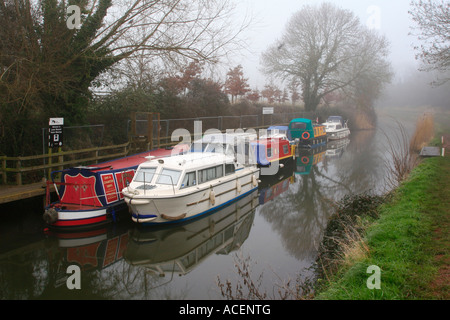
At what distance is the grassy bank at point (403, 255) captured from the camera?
210 inches

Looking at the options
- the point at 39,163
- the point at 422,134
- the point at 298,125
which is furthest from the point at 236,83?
the point at 39,163

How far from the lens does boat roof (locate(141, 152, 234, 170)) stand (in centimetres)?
1112

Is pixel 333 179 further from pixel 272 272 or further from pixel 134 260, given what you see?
pixel 134 260

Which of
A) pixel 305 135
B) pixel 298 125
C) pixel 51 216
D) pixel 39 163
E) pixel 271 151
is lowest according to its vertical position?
pixel 51 216

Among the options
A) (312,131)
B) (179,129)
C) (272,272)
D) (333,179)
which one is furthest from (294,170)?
(272,272)

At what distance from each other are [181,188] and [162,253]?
7.14ft

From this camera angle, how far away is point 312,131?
96.6ft

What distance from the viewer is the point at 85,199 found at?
35.0 feet

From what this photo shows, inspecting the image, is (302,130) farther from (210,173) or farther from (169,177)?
(169,177)

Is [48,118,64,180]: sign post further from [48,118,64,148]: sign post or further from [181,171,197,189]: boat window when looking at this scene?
[181,171,197,189]: boat window

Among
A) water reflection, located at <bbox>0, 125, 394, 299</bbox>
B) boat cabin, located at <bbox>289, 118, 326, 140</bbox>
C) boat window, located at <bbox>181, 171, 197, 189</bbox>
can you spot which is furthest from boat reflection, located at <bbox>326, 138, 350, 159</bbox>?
boat window, located at <bbox>181, 171, 197, 189</bbox>

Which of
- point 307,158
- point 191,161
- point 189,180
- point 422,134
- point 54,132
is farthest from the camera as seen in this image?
point 307,158

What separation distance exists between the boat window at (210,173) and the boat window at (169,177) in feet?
3.00
